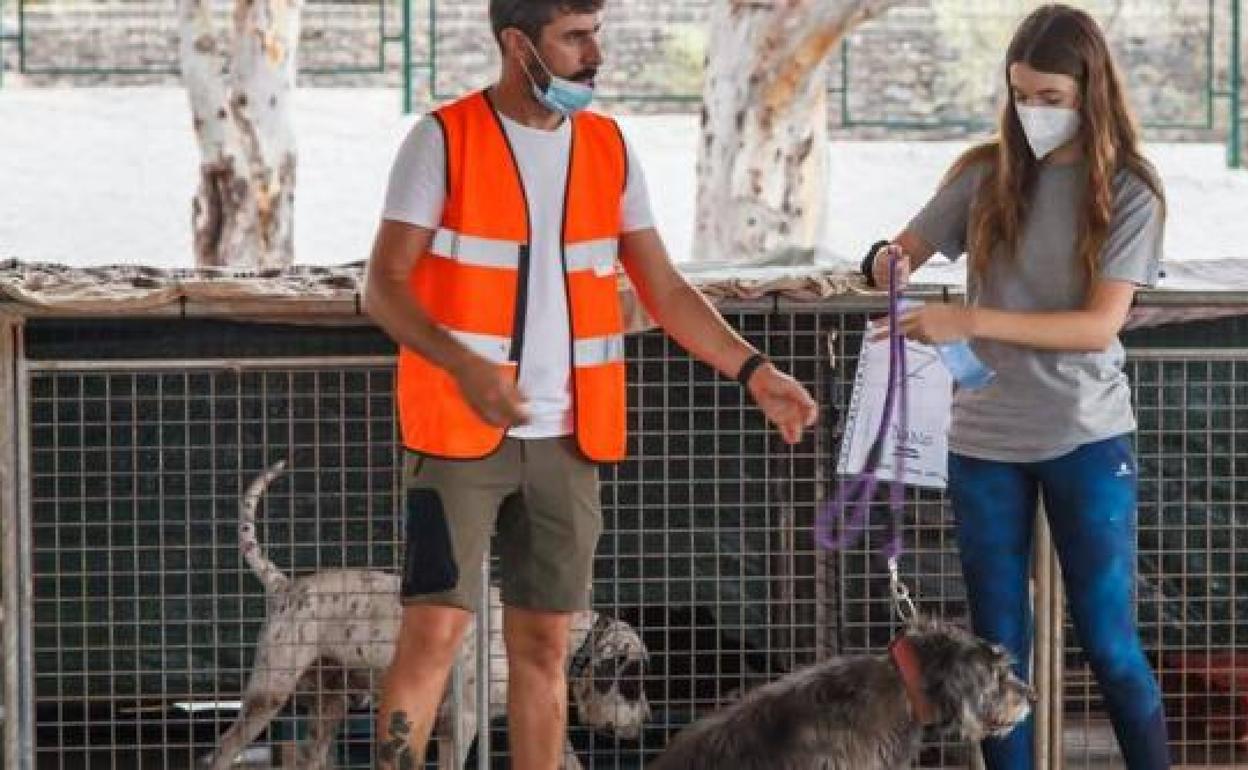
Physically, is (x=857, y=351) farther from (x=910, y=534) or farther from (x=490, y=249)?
(x=490, y=249)

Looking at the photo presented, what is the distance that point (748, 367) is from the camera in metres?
5.43

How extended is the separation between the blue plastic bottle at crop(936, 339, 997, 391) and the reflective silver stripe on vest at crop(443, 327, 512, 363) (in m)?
1.03

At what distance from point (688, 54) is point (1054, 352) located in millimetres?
20296

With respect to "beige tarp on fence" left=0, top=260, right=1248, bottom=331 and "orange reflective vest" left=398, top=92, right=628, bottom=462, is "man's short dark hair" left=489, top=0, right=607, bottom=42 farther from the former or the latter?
"beige tarp on fence" left=0, top=260, right=1248, bottom=331

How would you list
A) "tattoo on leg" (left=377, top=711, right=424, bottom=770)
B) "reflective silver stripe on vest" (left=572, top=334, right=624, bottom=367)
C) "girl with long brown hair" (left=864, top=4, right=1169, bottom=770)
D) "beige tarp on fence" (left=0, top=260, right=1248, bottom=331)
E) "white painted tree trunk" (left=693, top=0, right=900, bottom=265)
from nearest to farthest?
"tattoo on leg" (left=377, top=711, right=424, bottom=770), "reflective silver stripe on vest" (left=572, top=334, right=624, bottom=367), "girl with long brown hair" (left=864, top=4, right=1169, bottom=770), "beige tarp on fence" (left=0, top=260, right=1248, bottom=331), "white painted tree trunk" (left=693, top=0, right=900, bottom=265)

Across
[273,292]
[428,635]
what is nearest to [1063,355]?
[428,635]

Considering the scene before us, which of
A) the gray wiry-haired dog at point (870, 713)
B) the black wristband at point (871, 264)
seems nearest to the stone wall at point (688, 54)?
the black wristband at point (871, 264)

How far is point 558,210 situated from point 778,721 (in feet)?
3.92

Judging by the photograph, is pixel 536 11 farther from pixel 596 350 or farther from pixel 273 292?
pixel 273 292

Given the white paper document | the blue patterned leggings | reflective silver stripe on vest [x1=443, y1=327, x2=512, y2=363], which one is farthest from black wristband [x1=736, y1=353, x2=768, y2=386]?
the white paper document

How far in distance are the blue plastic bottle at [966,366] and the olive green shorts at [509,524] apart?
0.87 metres

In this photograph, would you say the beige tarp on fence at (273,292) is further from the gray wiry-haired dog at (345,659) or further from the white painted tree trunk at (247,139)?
the white painted tree trunk at (247,139)

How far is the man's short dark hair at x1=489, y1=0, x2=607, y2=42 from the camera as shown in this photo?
5.25 meters

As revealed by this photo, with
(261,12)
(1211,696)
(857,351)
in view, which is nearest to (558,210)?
(857,351)
